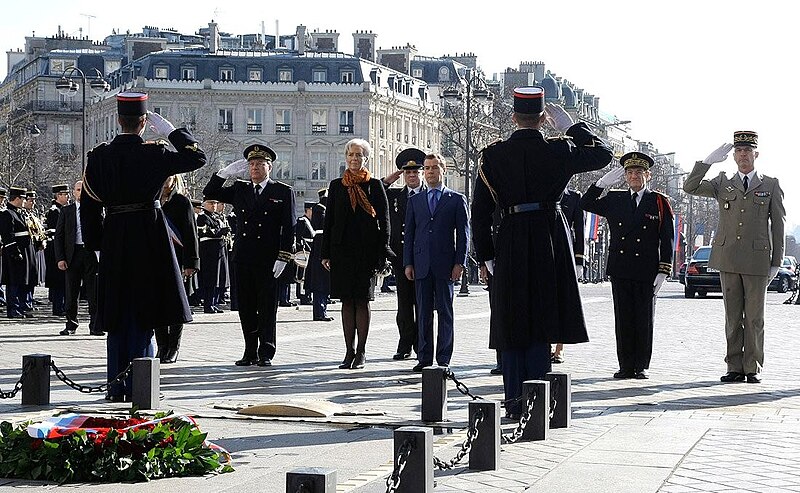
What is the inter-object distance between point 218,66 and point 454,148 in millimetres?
19525

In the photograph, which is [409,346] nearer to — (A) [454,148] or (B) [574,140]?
(B) [574,140]

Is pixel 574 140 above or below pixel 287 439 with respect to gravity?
above

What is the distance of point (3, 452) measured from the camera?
777 centimetres

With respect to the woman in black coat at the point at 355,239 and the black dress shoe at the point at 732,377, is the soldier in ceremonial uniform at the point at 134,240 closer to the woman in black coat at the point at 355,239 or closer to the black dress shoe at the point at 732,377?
the woman in black coat at the point at 355,239

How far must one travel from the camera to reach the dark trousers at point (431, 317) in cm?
1400

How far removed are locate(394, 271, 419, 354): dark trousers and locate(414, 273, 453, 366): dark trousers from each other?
5.53 ft

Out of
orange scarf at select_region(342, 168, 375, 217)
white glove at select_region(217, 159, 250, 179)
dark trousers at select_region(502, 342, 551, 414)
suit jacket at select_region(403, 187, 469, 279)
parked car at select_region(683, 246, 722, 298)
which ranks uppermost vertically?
white glove at select_region(217, 159, 250, 179)

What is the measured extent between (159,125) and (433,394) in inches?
133

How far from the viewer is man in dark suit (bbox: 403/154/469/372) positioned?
1402 centimetres

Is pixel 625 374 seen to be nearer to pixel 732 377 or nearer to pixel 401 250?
pixel 732 377

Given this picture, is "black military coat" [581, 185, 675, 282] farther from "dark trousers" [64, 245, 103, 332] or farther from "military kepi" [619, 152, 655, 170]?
"dark trousers" [64, 245, 103, 332]

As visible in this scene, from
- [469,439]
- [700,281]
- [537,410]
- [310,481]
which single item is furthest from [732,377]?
[700,281]

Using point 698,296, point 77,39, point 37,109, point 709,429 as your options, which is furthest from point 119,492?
point 77,39

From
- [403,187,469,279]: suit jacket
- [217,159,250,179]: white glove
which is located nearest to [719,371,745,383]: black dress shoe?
[403,187,469,279]: suit jacket
